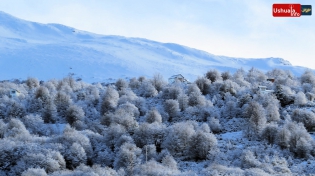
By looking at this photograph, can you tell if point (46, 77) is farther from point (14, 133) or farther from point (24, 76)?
point (14, 133)

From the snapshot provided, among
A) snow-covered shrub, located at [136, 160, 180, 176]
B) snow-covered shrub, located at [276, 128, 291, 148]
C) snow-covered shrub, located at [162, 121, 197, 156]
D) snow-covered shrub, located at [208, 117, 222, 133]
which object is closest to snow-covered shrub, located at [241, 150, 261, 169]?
snow-covered shrub, located at [276, 128, 291, 148]

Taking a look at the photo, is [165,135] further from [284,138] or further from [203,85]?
[203,85]

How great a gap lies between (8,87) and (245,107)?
59898 millimetres

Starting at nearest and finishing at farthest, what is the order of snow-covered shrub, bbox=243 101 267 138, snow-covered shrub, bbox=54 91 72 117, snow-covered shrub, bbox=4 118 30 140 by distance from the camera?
snow-covered shrub, bbox=243 101 267 138, snow-covered shrub, bbox=4 118 30 140, snow-covered shrub, bbox=54 91 72 117

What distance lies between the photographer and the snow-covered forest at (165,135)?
43.3 meters

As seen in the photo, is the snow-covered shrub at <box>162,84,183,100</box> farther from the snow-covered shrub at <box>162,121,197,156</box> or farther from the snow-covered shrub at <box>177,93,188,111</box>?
the snow-covered shrub at <box>162,121,197,156</box>

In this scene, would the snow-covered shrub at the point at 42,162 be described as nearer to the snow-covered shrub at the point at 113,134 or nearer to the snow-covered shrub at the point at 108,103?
A: the snow-covered shrub at the point at 113,134

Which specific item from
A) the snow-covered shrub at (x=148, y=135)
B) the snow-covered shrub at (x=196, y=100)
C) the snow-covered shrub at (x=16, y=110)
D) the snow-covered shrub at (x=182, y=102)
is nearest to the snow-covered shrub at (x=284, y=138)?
the snow-covered shrub at (x=148, y=135)

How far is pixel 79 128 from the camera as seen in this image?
211ft

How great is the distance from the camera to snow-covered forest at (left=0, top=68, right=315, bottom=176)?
4328 cm

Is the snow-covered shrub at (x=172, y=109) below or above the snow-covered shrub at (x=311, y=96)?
below

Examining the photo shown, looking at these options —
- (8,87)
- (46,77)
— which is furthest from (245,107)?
(46,77)

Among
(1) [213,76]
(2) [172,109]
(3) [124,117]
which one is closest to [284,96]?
(2) [172,109]

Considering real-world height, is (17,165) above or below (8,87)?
below
